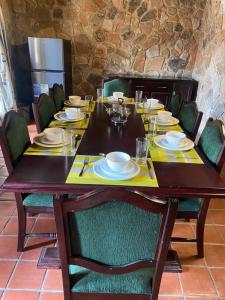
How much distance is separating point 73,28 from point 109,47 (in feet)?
2.12

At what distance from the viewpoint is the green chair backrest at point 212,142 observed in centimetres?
136

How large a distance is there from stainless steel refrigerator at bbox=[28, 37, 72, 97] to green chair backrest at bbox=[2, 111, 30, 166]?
2182 mm

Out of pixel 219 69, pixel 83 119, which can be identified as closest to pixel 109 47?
pixel 219 69

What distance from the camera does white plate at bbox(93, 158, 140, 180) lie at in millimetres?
1115

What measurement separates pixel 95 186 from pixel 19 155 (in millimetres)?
600

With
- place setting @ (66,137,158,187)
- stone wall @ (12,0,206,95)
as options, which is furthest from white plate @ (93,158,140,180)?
stone wall @ (12,0,206,95)

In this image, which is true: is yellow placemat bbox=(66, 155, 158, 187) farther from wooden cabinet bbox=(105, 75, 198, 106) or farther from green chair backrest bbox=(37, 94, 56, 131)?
wooden cabinet bbox=(105, 75, 198, 106)

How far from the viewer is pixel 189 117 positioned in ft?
6.49

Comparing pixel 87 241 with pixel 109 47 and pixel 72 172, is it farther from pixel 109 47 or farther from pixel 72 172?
pixel 109 47

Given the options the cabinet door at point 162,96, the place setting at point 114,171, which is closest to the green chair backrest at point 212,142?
the place setting at point 114,171

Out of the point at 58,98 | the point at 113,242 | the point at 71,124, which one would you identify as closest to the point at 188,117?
the point at 71,124

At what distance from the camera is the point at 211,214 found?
6.64 ft

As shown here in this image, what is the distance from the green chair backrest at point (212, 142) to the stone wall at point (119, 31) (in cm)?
279

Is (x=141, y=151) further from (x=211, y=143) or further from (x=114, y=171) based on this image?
(x=211, y=143)
